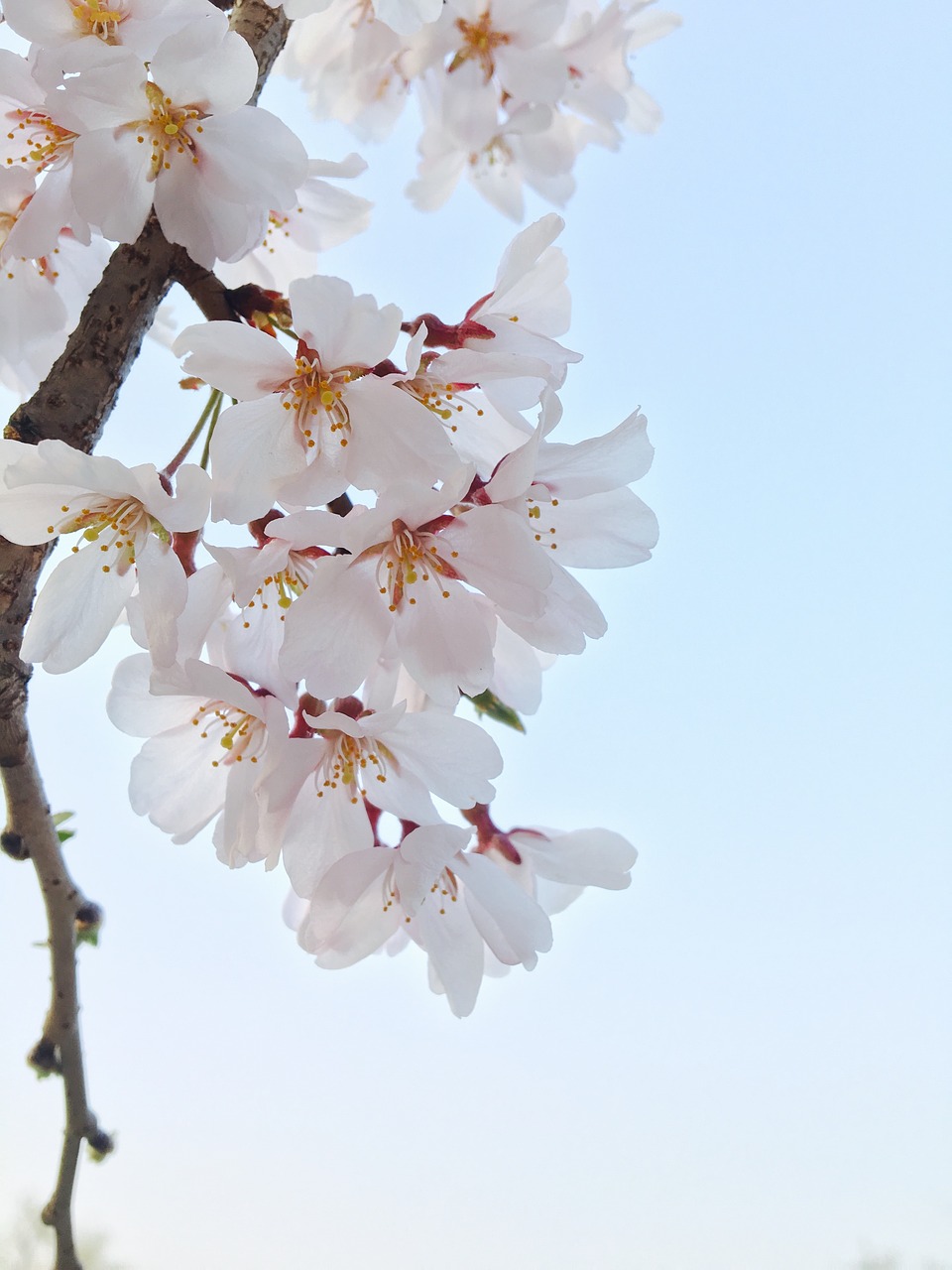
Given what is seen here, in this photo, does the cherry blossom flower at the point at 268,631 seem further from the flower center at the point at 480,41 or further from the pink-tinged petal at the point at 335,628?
the flower center at the point at 480,41

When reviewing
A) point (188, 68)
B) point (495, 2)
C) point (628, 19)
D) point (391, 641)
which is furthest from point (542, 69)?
point (391, 641)

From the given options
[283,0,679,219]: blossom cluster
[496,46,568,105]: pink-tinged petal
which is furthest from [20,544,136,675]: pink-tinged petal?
[496,46,568,105]: pink-tinged petal

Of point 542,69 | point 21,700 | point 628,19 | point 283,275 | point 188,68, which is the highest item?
point 628,19

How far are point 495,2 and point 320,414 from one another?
0.99 metres

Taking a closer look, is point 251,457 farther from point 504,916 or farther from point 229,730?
point 504,916

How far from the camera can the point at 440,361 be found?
58 cm

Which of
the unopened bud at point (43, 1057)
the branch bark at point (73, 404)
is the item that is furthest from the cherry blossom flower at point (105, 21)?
the unopened bud at point (43, 1057)

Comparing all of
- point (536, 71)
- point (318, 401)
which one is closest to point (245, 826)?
point (318, 401)

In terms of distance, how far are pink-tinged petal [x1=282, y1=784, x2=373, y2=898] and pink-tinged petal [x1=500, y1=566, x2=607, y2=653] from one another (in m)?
0.17

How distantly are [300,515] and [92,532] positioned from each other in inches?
6.9

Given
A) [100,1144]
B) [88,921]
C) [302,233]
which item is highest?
[302,233]

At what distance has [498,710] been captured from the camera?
81 centimetres

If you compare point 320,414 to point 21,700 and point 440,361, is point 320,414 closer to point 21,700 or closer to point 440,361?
point 440,361

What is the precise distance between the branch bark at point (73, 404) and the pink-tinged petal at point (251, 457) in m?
0.15
